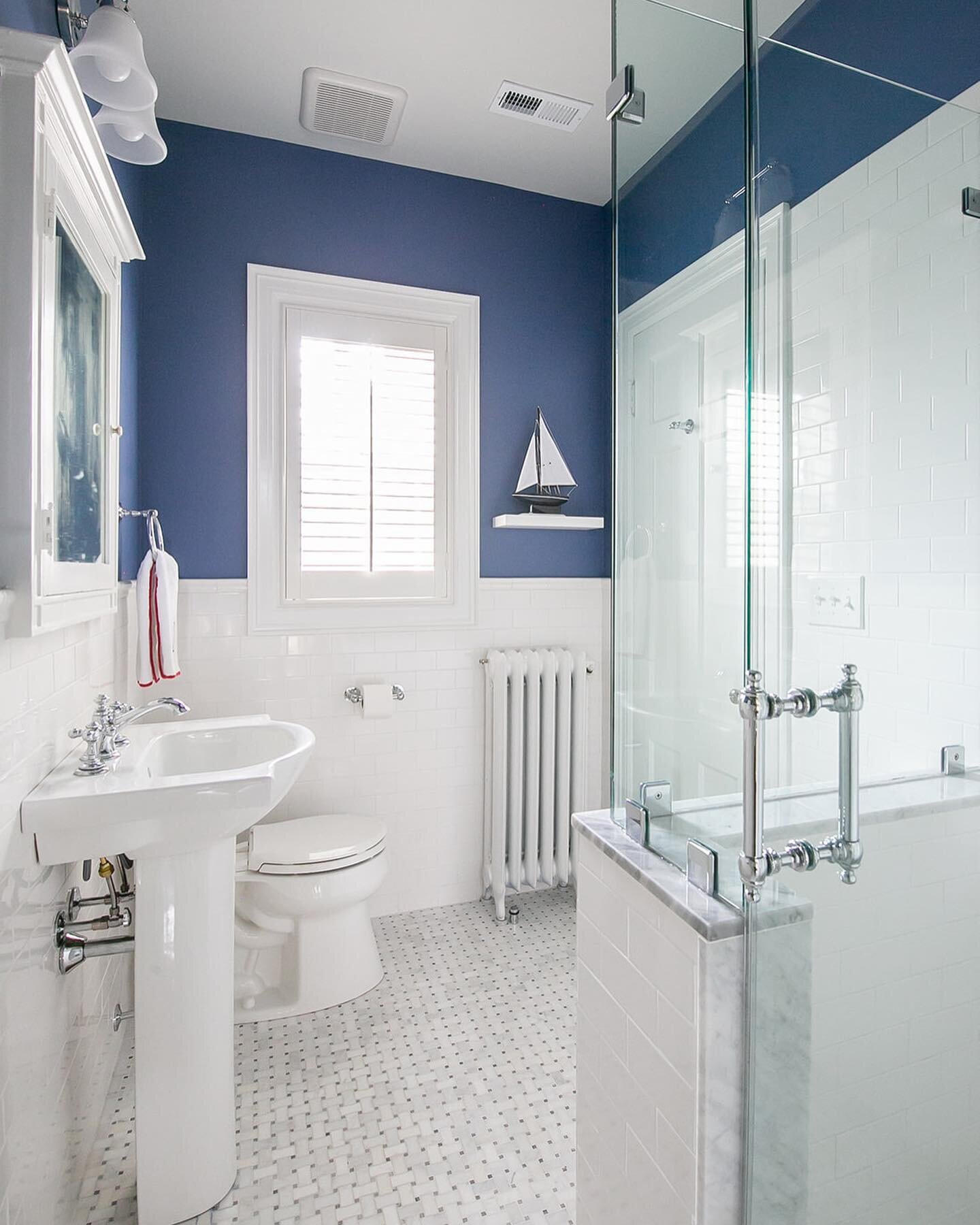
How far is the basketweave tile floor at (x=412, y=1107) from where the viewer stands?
150 cm

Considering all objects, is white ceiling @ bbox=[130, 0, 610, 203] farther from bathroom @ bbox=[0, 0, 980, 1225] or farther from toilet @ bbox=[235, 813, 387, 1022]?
toilet @ bbox=[235, 813, 387, 1022]

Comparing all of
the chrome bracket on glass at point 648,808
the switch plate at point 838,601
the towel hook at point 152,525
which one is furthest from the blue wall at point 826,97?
the towel hook at point 152,525

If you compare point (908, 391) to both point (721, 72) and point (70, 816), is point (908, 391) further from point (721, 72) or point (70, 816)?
point (70, 816)

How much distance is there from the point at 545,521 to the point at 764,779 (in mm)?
1978

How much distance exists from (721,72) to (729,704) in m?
0.91

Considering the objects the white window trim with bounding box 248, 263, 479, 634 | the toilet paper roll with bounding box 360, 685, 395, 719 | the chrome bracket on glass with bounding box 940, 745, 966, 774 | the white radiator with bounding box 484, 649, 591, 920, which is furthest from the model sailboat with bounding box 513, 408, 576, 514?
the chrome bracket on glass with bounding box 940, 745, 966, 774

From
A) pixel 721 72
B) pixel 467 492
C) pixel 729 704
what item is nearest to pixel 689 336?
pixel 721 72

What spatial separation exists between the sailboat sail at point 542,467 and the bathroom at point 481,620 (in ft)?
0.08

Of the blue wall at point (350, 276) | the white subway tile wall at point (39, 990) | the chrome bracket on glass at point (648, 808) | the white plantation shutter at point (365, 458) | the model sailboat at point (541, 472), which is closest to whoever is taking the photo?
the white subway tile wall at point (39, 990)

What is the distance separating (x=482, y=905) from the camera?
2.86m

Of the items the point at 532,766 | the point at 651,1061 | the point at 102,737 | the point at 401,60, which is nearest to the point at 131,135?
the point at 401,60

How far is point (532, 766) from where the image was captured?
9.09ft

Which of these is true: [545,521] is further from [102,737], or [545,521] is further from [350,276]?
[102,737]

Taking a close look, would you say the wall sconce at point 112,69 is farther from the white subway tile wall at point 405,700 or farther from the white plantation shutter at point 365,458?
the white subway tile wall at point 405,700
